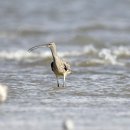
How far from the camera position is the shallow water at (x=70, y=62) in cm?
992

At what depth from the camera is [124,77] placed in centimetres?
1361

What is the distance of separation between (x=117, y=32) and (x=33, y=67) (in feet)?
22.9

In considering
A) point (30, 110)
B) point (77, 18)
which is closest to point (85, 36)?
point (77, 18)

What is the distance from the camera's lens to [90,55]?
1744cm

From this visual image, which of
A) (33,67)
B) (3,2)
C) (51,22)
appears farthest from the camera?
(3,2)

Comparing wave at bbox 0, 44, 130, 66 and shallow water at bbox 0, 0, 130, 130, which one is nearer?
shallow water at bbox 0, 0, 130, 130

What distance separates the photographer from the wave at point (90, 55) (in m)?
16.2

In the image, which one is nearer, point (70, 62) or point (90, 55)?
point (70, 62)

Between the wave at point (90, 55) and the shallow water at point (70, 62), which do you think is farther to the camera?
the wave at point (90, 55)

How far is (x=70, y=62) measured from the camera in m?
16.3

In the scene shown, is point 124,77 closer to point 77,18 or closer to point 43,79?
point 43,79

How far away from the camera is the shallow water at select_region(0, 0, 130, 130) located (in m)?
9.92

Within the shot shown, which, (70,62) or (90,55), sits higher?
(90,55)

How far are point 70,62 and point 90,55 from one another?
4.01ft
